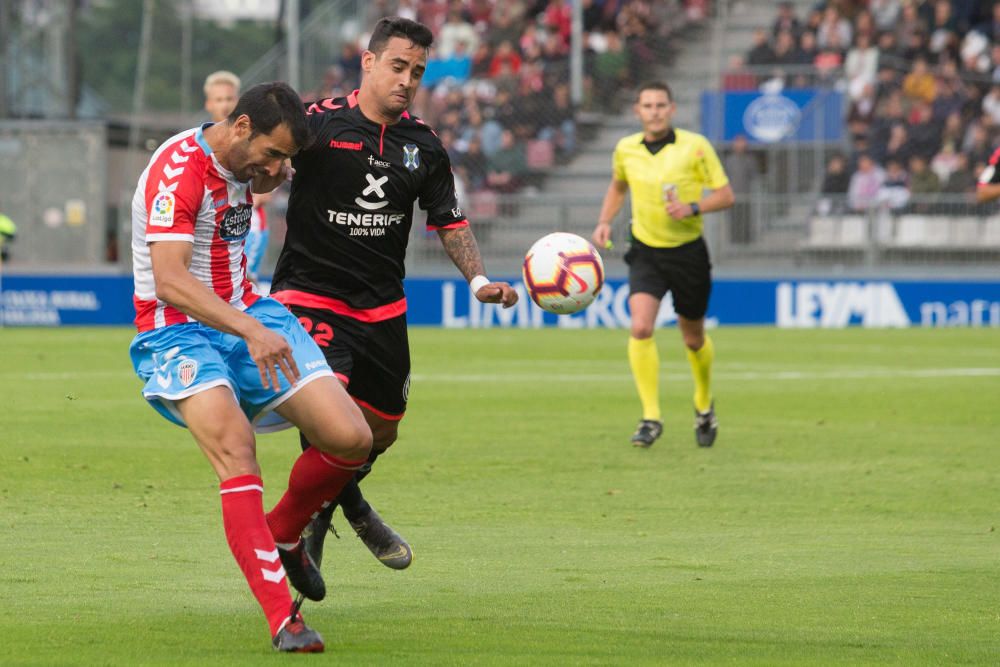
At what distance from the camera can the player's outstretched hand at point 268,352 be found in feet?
19.3

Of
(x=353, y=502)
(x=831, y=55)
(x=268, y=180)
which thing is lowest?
(x=353, y=502)

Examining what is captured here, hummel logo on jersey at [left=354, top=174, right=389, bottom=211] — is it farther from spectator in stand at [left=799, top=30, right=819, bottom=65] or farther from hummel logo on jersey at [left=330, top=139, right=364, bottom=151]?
spectator in stand at [left=799, top=30, right=819, bottom=65]

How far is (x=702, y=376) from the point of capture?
12758mm

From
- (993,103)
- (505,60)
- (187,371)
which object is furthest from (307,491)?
(505,60)

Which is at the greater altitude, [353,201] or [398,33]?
[398,33]

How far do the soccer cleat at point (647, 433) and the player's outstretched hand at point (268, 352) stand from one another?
6.58 m

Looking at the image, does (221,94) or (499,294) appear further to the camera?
(221,94)

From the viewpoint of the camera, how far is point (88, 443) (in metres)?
12.2

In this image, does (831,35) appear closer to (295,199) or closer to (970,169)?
(970,169)

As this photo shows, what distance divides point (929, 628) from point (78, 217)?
2433 centimetres

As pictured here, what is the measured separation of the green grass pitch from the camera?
19.5ft

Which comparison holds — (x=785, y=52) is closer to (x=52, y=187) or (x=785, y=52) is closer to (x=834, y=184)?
(x=834, y=184)

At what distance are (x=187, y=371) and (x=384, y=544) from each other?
161cm

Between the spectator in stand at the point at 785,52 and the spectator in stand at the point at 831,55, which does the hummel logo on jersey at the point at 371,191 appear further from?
the spectator in stand at the point at 785,52
